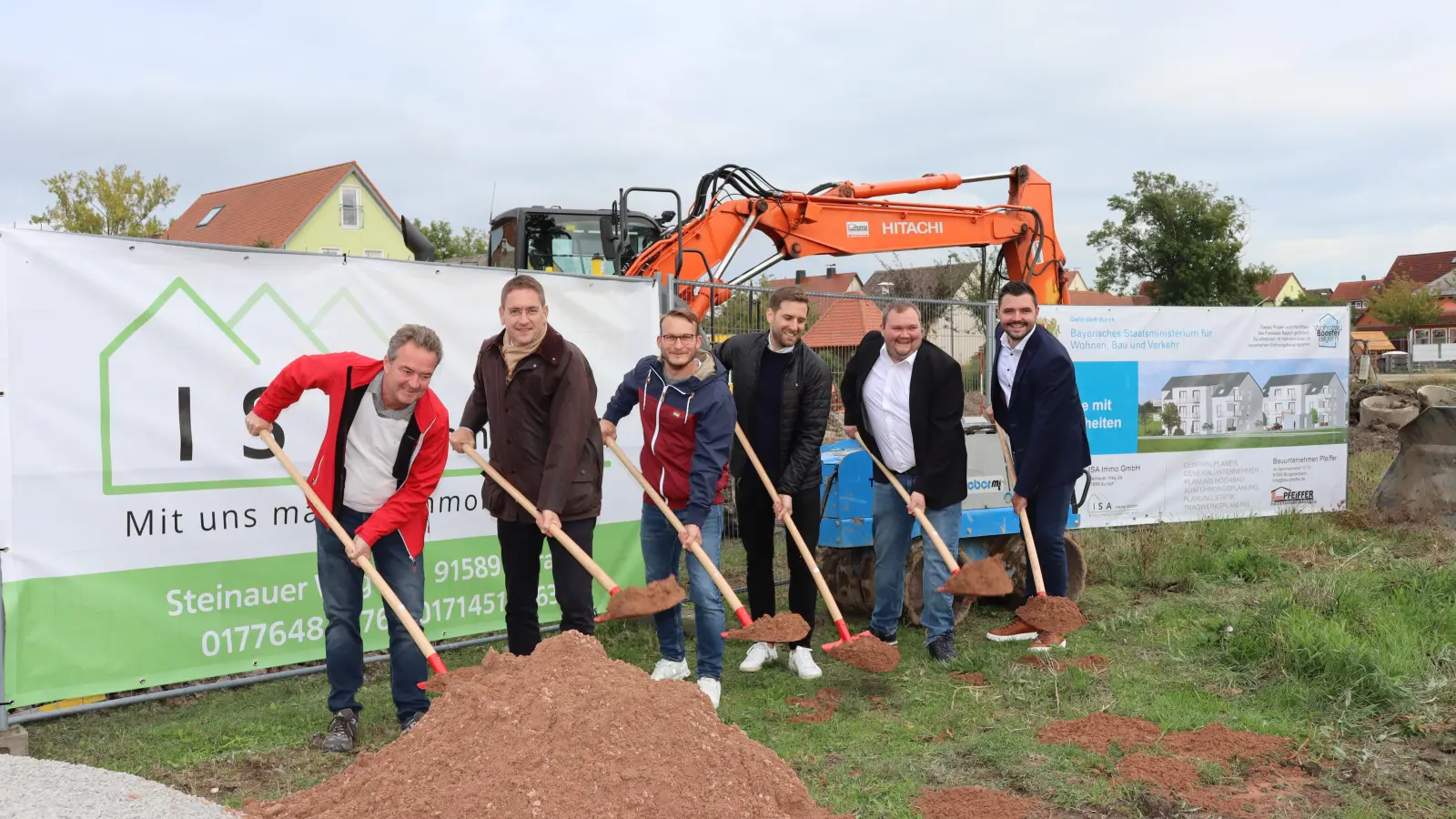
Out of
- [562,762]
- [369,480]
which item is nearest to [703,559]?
[369,480]

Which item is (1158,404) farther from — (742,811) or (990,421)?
(742,811)

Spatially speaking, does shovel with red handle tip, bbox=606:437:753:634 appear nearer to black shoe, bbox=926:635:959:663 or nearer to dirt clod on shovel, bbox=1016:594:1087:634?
black shoe, bbox=926:635:959:663

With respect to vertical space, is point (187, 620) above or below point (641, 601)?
below

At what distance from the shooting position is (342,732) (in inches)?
171

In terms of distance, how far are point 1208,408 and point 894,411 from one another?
5016 millimetres

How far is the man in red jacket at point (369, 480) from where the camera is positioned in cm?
422

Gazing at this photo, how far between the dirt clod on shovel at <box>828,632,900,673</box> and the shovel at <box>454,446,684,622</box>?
0.88 m

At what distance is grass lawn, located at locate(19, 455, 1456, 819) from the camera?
158 inches

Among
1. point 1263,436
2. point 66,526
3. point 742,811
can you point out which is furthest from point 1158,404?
point 66,526

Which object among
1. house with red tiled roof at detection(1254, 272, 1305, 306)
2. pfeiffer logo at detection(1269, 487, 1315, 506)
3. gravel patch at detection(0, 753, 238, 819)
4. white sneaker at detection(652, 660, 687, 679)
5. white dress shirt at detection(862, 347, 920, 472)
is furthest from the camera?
house with red tiled roof at detection(1254, 272, 1305, 306)

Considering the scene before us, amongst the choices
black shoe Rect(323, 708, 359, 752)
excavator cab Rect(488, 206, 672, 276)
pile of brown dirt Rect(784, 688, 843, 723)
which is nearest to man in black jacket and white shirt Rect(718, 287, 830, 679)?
pile of brown dirt Rect(784, 688, 843, 723)

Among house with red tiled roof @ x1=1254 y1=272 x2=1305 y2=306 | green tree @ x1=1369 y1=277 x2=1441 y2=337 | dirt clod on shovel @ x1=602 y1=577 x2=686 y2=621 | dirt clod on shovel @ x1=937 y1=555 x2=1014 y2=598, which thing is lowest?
dirt clod on shovel @ x1=937 y1=555 x2=1014 y2=598

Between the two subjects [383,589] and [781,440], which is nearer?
[383,589]

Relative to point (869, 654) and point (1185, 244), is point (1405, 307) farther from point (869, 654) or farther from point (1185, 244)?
point (869, 654)
